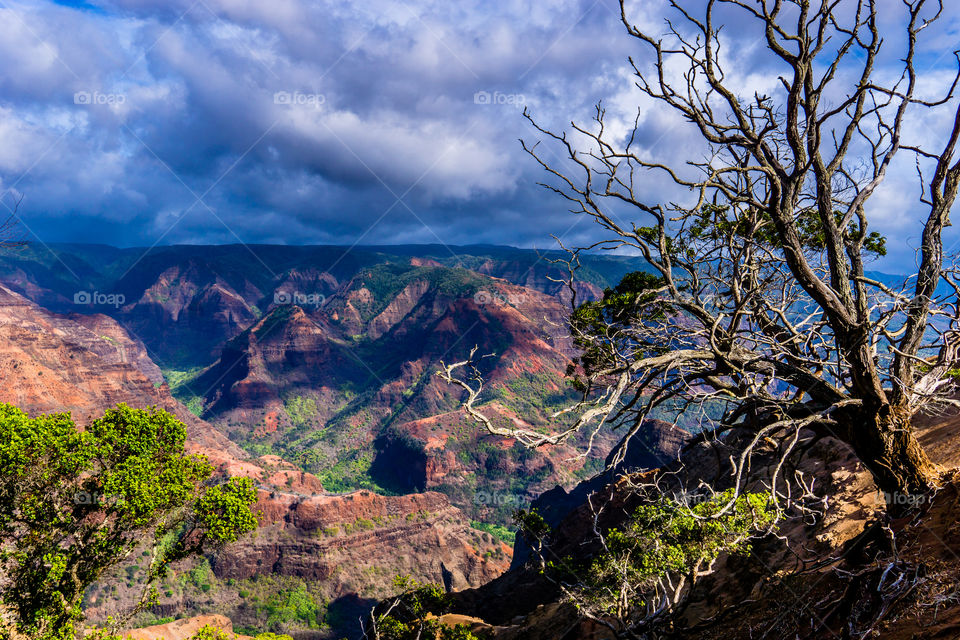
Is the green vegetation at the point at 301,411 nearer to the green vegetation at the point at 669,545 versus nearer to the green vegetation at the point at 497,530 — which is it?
the green vegetation at the point at 497,530

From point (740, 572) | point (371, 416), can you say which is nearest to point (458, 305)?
point (371, 416)

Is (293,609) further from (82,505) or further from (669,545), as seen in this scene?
(669,545)

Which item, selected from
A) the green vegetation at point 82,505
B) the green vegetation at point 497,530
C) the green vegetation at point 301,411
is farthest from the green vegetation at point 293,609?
the green vegetation at point 301,411

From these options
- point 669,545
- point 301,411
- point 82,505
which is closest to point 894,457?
point 669,545

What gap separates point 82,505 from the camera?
15.0 meters

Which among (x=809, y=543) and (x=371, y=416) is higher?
(x=371, y=416)

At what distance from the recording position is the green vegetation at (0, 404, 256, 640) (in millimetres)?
13711

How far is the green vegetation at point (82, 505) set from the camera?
13711mm

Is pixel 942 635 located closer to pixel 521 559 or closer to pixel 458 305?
pixel 521 559

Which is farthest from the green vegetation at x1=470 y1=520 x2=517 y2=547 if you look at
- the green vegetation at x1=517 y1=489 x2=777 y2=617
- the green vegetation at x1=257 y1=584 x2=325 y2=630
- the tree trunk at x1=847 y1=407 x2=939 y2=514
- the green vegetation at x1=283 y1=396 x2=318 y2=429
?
the tree trunk at x1=847 y1=407 x2=939 y2=514

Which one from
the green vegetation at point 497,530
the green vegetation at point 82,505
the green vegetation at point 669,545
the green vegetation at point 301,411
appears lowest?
the green vegetation at point 497,530

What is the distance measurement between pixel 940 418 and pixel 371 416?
6493 inches

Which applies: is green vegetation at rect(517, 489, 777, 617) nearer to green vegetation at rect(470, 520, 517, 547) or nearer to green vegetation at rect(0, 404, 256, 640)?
green vegetation at rect(0, 404, 256, 640)

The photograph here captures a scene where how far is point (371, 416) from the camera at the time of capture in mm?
168875
